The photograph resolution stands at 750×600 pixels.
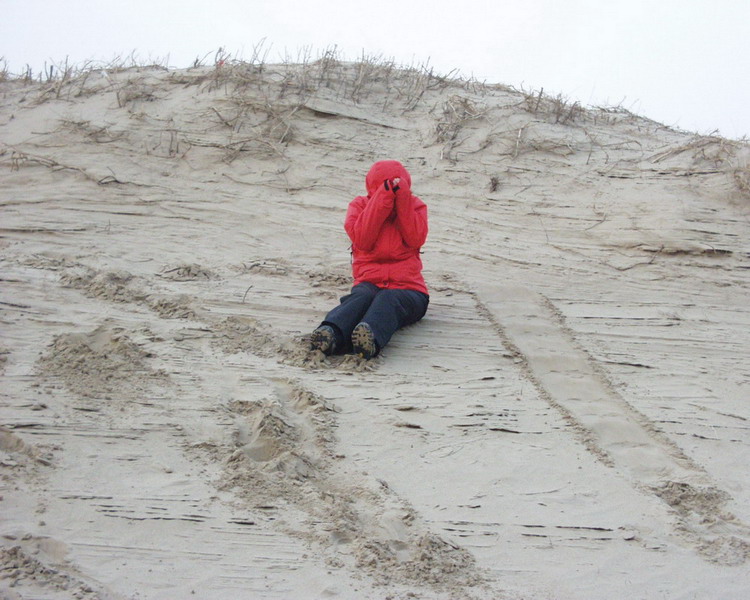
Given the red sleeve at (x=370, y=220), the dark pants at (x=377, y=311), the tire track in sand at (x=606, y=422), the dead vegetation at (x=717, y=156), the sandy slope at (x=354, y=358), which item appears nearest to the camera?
the sandy slope at (x=354, y=358)

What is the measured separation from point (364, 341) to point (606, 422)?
136 cm

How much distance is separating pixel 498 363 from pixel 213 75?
178 inches

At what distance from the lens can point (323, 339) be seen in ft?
14.1

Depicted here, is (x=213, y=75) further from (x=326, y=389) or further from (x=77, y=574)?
(x=77, y=574)

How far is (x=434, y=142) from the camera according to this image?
7172 millimetres

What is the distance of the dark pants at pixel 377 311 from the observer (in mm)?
4398

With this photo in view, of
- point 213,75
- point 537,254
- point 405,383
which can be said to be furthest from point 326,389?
point 213,75

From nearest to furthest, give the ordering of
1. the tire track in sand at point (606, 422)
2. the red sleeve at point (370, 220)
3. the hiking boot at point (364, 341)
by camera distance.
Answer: the tire track in sand at point (606, 422), the hiking boot at point (364, 341), the red sleeve at point (370, 220)

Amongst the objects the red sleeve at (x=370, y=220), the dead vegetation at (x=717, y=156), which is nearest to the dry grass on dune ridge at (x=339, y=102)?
the dead vegetation at (x=717, y=156)

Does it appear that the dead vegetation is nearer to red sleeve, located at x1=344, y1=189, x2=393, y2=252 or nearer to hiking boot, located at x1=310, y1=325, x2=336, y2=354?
red sleeve, located at x1=344, y1=189, x2=393, y2=252

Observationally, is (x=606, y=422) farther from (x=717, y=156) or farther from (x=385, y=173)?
(x=717, y=156)

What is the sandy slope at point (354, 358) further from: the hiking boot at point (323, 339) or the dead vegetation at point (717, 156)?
the hiking boot at point (323, 339)

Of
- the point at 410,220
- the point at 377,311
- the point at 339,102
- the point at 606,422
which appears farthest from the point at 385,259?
the point at 339,102

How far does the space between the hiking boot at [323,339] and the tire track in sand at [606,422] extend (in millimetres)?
1145
